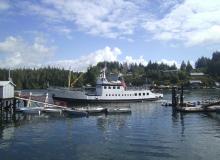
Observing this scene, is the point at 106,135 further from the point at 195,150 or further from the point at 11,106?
the point at 11,106

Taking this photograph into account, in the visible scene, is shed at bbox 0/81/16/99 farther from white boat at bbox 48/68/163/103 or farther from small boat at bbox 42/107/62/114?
white boat at bbox 48/68/163/103

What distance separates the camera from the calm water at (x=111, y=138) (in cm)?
3991

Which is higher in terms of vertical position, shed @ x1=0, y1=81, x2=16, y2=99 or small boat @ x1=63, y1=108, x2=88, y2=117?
shed @ x1=0, y1=81, x2=16, y2=99

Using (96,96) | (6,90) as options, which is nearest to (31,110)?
(6,90)

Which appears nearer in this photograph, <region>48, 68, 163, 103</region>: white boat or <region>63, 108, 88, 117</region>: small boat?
<region>63, 108, 88, 117</region>: small boat

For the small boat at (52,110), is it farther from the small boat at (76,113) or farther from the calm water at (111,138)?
the calm water at (111,138)

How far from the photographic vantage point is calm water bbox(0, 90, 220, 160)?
39.9 m

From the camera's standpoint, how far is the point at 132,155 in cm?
3919

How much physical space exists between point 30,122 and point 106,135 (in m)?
17.4

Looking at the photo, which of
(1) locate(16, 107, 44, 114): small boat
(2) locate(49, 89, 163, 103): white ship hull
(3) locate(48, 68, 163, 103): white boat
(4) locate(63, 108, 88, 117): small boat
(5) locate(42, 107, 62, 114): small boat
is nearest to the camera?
(4) locate(63, 108, 88, 117): small boat

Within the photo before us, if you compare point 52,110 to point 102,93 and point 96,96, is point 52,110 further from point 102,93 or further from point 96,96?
point 102,93

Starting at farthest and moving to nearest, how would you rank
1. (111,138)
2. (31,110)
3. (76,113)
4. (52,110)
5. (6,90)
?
(52,110)
(31,110)
(76,113)
(6,90)
(111,138)

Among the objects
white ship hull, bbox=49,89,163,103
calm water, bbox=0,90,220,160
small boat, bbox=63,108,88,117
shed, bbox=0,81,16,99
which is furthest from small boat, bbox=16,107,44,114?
white ship hull, bbox=49,89,163,103

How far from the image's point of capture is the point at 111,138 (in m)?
49.4
